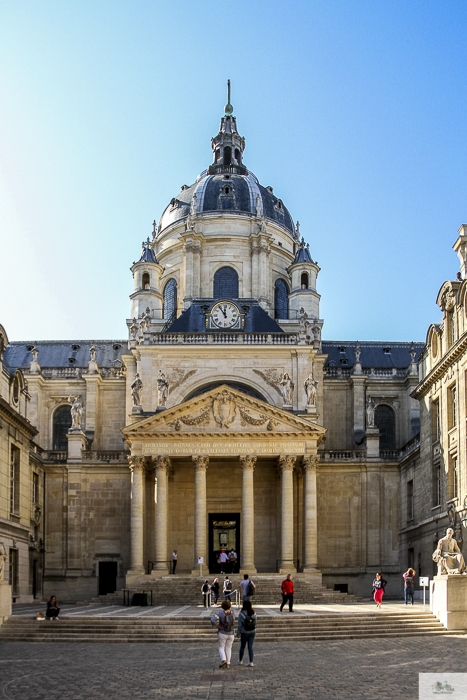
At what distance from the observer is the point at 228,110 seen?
7850 cm

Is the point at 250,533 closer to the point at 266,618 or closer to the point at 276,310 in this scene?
the point at 266,618

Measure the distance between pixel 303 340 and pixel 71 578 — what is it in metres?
20.1

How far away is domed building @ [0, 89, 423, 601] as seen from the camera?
46875mm

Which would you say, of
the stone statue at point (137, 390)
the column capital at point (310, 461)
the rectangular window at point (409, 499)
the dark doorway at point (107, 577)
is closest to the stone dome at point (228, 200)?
the stone statue at point (137, 390)

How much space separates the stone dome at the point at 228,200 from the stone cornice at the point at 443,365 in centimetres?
2549

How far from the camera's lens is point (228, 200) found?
6675 centimetres

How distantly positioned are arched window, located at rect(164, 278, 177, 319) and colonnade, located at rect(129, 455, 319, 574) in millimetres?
18972

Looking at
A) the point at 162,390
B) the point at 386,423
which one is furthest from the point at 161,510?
the point at 386,423

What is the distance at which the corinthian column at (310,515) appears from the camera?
4662cm

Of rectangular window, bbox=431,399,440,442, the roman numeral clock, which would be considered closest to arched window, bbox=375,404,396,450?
the roman numeral clock

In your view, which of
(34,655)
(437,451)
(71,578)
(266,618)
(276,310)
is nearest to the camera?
(34,655)

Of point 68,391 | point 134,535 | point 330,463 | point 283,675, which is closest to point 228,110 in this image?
point 68,391

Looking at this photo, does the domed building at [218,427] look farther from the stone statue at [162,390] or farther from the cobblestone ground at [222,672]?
the cobblestone ground at [222,672]

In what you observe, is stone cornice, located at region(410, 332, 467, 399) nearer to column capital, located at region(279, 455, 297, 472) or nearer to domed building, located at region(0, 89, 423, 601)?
domed building, located at region(0, 89, 423, 601)
